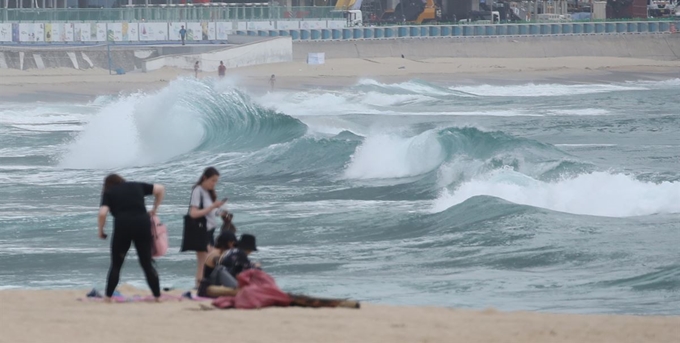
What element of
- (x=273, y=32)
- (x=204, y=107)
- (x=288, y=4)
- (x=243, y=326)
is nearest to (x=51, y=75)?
(x=273, y=32)

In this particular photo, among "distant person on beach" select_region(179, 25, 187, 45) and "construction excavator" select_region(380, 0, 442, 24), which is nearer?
"distant person on beach" select_region(179, 25, 187, 45)

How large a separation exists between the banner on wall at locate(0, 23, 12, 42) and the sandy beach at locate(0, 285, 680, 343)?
50231 mm

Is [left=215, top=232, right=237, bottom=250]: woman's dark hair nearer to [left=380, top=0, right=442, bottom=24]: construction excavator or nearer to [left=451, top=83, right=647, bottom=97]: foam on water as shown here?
[left=451, top=83, right=647, bottom=97]: foam on water

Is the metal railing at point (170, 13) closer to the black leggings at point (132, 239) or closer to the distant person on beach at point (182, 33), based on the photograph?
the distant person on beach at point (182, 33)

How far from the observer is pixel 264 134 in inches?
1253

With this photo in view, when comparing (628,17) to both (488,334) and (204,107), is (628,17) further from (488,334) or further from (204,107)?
(488,334)

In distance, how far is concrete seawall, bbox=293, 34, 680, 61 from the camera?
2451 inches

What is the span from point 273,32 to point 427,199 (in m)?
42.8

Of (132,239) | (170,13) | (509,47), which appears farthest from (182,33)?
(132,239)

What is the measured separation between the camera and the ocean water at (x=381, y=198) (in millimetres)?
12938

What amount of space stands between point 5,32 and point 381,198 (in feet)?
136

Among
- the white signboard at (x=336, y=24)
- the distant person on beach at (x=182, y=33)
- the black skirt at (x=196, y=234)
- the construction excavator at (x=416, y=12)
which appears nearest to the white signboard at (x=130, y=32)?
the distant person on beach at (x=182, y=33)

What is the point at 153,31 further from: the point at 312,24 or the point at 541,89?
the point at 541,89

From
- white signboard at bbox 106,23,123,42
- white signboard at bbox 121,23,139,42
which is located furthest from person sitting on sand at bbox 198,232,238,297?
white signboard at bbox 121,23,139,42
